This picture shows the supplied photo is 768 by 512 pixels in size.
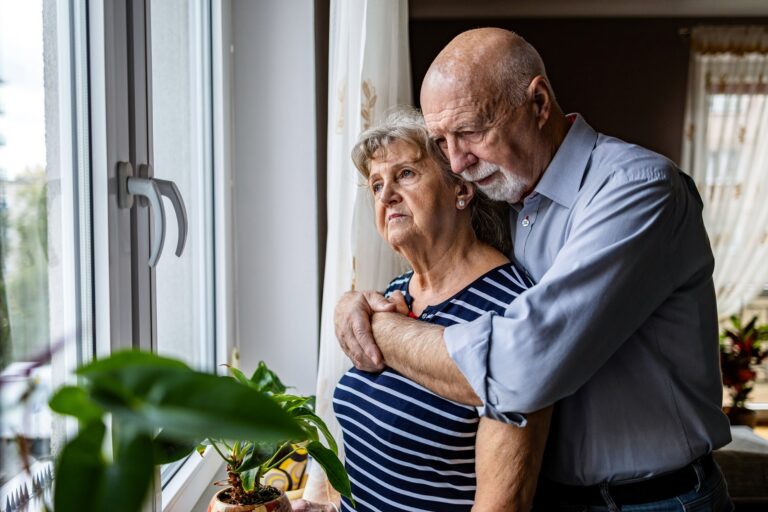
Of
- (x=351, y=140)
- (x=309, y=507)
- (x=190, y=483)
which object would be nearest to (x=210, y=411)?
(x=309, y=507)

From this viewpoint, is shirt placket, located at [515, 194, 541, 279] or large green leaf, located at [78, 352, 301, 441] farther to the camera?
shirt placket, located at [515, 194, 541, 279]

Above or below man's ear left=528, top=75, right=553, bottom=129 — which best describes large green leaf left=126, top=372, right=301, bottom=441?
below

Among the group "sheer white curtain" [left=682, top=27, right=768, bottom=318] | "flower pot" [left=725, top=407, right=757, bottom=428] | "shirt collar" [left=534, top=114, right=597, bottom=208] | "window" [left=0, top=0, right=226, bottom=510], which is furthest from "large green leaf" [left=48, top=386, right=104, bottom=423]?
"sheer white curtain" [left=682, top=27, right=768, bottom=318]

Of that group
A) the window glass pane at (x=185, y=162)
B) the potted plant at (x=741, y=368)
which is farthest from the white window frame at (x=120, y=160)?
the potted plant at (x=741, y=368)

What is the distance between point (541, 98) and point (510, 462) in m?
0.61

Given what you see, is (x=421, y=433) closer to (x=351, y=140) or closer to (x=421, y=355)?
(x=421, y=355)

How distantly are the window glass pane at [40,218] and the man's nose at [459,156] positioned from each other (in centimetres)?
60

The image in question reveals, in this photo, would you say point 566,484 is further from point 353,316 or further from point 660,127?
point 660,127

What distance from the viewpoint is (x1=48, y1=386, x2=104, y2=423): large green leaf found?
0.39 m

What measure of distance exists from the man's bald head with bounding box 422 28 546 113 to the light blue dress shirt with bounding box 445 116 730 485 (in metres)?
0.14

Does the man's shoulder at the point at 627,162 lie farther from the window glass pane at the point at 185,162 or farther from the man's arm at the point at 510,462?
the window glass pane at the point at 185,162

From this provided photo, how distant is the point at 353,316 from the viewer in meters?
1.34

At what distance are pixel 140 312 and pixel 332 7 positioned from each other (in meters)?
1.01

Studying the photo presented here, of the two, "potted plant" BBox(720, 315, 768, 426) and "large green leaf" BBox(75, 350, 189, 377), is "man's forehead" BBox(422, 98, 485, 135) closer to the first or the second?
"large green leaf" BBox(75, 350, 189, 377)
